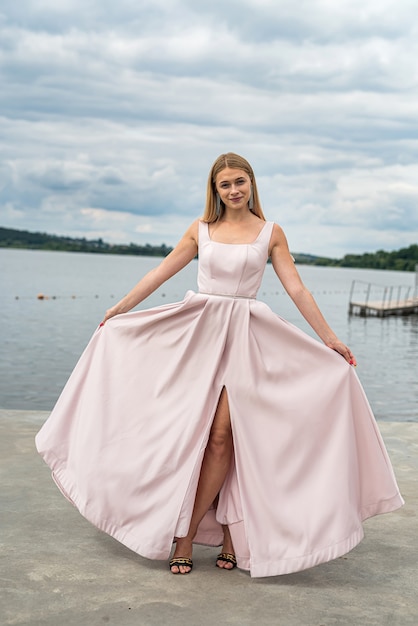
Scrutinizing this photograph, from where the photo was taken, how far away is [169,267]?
4.13 metres

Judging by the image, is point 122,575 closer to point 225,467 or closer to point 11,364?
point 225,467

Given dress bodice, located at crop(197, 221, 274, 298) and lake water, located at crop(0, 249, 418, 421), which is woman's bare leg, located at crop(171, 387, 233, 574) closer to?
dress bodice, located at crop(197, 221, 274, 298)

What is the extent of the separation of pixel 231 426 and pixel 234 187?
1060 mm

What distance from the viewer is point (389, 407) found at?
52.3 feet

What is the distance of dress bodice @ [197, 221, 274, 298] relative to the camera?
3.89 metres

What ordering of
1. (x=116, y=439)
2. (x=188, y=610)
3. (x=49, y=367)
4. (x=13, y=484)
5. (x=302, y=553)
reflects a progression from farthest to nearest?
(x=49, y=367) < (x=13, y=484) < (x=116, y=439) < (x=302, y=553) < (x=188, y=610)

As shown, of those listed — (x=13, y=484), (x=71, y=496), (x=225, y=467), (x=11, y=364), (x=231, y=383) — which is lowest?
(x=11, y=364)

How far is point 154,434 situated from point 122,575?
0.61 metres

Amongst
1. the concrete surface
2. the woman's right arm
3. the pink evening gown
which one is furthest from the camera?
the woman's right arm

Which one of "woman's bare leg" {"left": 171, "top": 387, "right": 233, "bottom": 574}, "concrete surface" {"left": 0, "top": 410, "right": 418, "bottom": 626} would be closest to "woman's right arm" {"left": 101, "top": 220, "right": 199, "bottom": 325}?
"woman's bare leg" {"left": 171, "top": 387, "right": 233, "bottom": 574}

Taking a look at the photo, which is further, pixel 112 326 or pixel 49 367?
pixel 49 367

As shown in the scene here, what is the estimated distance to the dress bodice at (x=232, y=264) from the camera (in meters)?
3.89

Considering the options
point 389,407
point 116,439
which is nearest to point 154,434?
point 116,439

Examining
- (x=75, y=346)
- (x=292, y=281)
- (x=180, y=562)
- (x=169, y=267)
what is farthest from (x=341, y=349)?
(x=75, y=346)
